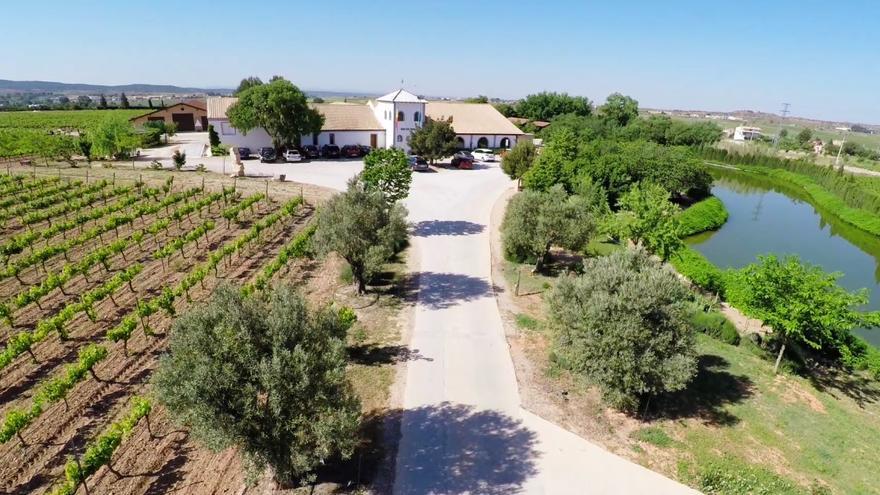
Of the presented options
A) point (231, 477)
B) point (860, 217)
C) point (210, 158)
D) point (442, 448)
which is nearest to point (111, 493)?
point (231, 477)

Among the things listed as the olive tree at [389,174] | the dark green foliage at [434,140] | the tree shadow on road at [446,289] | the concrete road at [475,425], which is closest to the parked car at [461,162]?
the dark green foliage at [434,140]

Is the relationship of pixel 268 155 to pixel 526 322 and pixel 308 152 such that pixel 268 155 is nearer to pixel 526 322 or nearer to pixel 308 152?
pixel 308 152

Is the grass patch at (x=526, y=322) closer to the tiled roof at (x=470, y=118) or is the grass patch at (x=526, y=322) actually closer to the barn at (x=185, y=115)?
the tiled roof at (x=470, y=118)

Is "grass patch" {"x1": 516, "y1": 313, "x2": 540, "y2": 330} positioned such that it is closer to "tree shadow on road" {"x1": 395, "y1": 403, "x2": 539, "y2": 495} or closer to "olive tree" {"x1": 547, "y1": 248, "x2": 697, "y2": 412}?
"olive tree" {"x1": 547, "y1": 248, "x2": 697, "y2": 412}

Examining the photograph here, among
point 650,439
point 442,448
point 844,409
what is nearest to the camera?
point 442,448

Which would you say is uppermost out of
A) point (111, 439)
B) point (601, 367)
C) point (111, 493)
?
point (601, 367)

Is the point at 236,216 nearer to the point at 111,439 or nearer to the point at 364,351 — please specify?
the point at 364,351

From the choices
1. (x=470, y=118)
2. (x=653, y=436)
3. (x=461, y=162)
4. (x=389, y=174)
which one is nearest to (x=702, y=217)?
(x=461, y=162)
